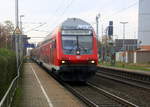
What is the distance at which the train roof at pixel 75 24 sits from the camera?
22114 millimetres

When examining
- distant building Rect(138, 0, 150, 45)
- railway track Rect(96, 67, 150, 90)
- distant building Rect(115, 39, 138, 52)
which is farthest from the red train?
distant building Rect(115, 39, 138, 52)

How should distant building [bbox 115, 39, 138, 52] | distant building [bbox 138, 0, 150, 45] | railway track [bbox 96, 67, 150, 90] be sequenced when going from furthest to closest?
distant building [bbox 115, 39, 138, 52]
distant building [bbox 138, 0, 150, 45]
railway track [bbox 96, 67, 150, 90]

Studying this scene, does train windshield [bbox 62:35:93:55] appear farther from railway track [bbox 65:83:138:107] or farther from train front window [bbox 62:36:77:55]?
railway track [bbox 65:83:138:107]

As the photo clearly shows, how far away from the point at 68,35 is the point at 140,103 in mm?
8254

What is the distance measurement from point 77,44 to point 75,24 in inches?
64.6

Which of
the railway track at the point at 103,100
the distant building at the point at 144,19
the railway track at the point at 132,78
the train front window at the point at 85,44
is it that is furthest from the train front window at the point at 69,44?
the distant building at the point at 144,19

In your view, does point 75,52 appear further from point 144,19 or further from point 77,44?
point 144,19

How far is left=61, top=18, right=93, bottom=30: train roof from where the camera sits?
22.1m

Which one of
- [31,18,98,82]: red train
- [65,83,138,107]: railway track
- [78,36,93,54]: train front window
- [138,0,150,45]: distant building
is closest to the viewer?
[65,83,138,107]: railway track

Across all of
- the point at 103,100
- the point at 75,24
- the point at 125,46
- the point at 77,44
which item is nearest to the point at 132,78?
the point at 75,24

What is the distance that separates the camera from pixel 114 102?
14766 millimetres

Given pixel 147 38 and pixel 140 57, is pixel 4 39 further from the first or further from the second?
pixel 147 38

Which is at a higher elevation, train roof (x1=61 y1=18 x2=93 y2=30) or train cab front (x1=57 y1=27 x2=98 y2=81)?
→ train roof (x1=61 y1=18 x2=93 y2=30)

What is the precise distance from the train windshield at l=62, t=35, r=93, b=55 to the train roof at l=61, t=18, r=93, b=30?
2.32ft
